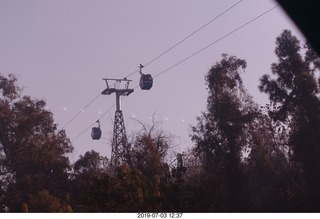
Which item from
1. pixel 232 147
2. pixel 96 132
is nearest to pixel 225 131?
pixel 232 147

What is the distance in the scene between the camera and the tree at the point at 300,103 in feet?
83.1

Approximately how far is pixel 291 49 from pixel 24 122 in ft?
65.9

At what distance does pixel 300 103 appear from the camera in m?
27.4

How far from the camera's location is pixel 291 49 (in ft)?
92.9

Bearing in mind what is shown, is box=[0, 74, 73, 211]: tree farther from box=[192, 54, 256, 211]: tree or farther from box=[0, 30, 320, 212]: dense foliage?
box=[192, 54, 256, 211]: tree

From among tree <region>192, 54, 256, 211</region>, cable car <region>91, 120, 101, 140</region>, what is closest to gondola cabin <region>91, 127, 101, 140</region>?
cable car <region>91, 120, 101, 140</region>

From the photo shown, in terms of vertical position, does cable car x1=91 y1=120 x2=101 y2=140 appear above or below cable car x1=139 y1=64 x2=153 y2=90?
above

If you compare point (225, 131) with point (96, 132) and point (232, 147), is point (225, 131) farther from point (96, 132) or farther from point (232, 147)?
point (96, 132)

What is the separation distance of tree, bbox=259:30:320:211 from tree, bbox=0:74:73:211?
645 inches

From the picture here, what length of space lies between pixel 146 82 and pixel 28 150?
47.3 ft

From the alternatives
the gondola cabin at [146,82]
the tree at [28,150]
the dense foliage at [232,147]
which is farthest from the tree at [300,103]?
the tree at [28,150]

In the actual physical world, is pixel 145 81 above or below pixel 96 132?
below

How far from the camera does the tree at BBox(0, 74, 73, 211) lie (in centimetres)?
3048

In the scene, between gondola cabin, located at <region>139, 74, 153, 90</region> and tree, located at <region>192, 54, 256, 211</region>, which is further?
tree, located at <region>192, 54, 256, 211</region>
